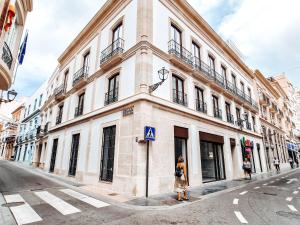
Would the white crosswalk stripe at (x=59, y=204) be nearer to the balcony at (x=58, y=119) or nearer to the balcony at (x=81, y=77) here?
the balcony at (x=81, y=77)

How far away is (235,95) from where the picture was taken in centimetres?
1720

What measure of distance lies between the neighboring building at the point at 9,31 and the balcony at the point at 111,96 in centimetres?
496

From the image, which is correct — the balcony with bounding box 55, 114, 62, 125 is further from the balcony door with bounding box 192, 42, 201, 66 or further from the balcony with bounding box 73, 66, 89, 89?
the balcony door with bounding box 192, 42, 201, 66

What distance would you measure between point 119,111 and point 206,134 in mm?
6443

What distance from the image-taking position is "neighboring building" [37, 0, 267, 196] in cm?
889

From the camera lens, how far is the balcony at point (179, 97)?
10.9 metres

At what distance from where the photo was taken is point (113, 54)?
1145 centimetres

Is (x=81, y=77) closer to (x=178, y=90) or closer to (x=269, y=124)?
(x=178, y=90)

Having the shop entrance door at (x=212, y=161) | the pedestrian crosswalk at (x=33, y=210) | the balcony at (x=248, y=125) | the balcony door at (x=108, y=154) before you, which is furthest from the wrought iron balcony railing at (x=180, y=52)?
the balcony at (x=248, y=125)

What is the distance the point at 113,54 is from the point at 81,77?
174 inches

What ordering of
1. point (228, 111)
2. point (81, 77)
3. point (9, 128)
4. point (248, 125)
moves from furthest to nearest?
point (9, 128), point (248, 125), point (228, 111), point (81, 77)

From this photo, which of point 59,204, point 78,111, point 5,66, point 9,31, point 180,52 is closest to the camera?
point 59,204

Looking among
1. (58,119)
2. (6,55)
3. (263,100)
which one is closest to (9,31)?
(6,55)

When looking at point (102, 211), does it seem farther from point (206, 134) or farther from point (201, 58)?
point (201, 58)
